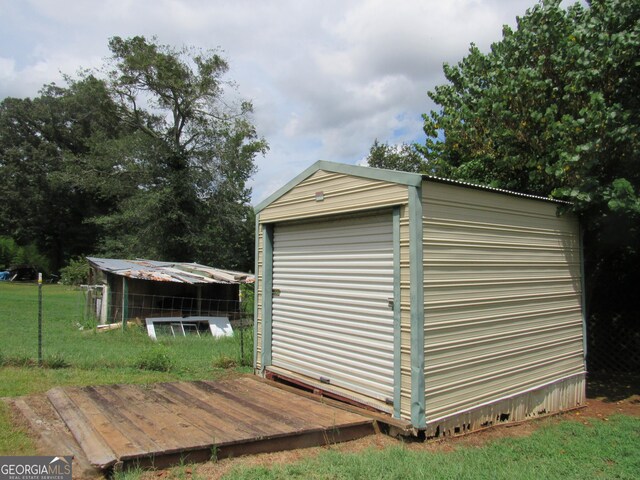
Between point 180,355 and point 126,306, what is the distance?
17.1 ft

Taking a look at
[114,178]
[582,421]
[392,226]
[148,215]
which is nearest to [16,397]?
[392,226]

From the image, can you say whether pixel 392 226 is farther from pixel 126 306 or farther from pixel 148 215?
pixel 148 215

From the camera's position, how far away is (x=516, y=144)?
754 centimetres

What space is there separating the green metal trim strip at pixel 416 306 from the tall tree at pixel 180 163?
2152 cm

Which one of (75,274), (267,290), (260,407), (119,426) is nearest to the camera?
(119,426)

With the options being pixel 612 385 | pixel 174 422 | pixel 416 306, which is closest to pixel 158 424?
pixel 174 422

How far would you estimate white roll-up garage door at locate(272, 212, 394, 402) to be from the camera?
512 cm

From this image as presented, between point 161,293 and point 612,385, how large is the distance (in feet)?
38.9

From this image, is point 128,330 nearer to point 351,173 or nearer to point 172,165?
point 351,173

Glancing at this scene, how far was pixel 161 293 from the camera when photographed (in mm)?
14477

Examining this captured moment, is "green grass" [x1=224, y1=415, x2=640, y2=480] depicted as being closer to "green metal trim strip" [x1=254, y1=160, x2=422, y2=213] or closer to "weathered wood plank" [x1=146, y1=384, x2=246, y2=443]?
"weathered wood plank" [x1=146, y1=384, x2=246, y2=443]

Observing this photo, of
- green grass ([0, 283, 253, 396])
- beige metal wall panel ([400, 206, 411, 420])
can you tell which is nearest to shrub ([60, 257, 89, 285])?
green grass ([0, 283, 253, 396])

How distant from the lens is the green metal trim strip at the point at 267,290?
6.79 meters

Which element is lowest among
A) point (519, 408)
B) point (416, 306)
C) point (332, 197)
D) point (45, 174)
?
point (519, 408)
